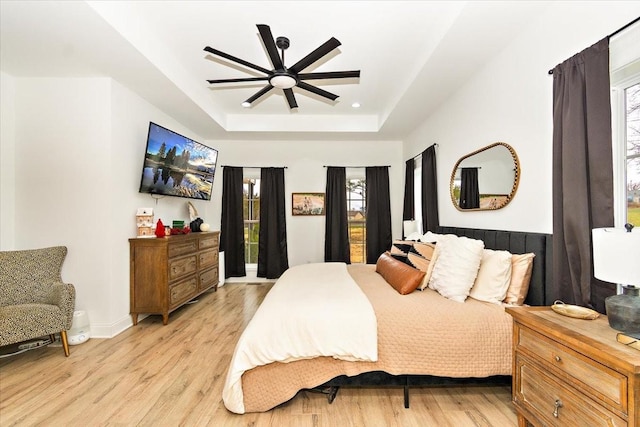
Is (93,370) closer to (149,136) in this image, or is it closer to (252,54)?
(149,136)

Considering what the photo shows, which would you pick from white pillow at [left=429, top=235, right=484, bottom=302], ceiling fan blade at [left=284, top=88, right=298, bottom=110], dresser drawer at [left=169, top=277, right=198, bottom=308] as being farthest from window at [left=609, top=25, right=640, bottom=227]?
dresser drawer at [left=169, top=277, right=198, bottom=308]

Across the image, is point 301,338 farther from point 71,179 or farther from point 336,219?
point 336,219

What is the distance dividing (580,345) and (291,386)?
4.96 ft

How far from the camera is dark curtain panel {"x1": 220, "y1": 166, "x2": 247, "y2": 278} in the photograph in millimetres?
5344

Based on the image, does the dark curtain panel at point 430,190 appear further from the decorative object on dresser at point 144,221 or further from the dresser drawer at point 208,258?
the decorative object on dresser at point 144,221

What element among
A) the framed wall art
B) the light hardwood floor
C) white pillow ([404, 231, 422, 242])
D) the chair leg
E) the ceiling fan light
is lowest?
the light hardwood floor

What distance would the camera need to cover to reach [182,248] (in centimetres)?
365

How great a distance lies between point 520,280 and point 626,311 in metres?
0.85

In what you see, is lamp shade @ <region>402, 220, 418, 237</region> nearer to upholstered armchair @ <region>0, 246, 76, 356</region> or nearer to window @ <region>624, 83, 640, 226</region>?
window @ <region>624, 83, 640, 226</region>

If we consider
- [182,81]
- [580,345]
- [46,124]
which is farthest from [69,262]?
[580,345]

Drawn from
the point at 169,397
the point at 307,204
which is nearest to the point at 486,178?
the point at 169,397

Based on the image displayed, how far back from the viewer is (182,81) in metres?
3.31

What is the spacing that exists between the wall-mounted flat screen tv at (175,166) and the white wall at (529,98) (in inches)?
139

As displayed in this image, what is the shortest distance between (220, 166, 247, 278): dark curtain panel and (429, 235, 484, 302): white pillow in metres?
3.86
